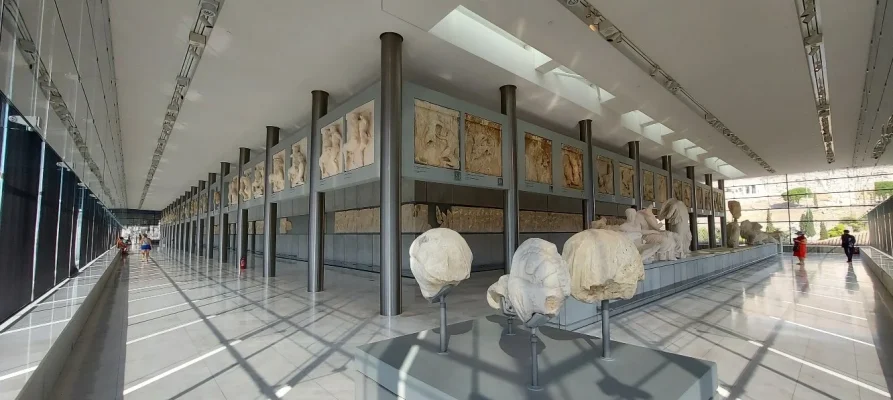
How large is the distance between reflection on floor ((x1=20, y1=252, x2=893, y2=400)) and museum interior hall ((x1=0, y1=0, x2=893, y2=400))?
0.06 metres

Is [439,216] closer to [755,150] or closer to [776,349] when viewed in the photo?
[776,349]

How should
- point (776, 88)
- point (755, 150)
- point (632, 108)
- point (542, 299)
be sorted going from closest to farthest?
1. point (542, 299)
2. point (776, 88)
3. point (632, 108)
4. point (755, 150)

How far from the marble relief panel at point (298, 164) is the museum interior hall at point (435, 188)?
72 mm

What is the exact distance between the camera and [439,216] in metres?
14.1

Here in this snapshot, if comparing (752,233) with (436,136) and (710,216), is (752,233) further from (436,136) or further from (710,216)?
(436,136)

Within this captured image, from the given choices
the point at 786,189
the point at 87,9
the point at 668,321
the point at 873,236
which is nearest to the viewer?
the point at 87,9

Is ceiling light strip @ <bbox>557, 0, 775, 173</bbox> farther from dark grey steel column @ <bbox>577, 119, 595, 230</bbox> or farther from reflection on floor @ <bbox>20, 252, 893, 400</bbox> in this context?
reflection on floor @ <bbox>20, 252, 893, 400</bbox>

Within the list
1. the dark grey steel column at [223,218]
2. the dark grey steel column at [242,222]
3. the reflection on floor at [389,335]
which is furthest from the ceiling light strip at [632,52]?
the dark grey steel column at [223,218]

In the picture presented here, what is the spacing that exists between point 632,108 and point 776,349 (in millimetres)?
9688

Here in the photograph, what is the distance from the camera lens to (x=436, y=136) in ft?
29.3

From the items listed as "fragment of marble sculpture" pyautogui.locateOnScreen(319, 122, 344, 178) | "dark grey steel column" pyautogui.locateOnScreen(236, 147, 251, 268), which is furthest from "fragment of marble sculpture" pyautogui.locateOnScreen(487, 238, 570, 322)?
"dark grey steel column" pyautogui.locateOnScreen(236, 147, 251, 268)

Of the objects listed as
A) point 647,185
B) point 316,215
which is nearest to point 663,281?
point 316,215

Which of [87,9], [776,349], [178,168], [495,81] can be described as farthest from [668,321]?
[178,168]

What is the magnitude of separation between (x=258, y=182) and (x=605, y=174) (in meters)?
14.6
